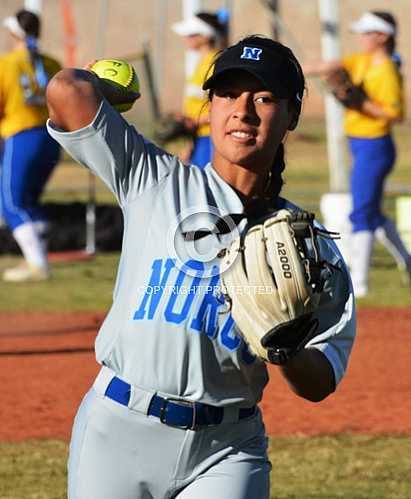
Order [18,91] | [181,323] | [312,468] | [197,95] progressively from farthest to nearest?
1. [18,91]
2. [197,95]
3. [312,468]
4. [181,323]

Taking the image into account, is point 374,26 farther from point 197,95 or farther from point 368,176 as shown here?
point 197,95

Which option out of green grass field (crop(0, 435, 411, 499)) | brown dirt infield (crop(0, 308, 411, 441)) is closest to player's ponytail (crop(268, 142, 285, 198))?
green grass field (crop(0, 435, 411, 499))

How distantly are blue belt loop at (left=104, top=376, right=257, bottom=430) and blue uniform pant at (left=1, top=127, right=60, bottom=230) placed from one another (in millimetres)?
8741

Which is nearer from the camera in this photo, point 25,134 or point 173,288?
point 173,288

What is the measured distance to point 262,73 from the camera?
3.35m

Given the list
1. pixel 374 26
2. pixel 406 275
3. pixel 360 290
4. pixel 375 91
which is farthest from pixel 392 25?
pixel 406 275

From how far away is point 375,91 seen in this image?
11.0 m

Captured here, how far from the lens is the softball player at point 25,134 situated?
38.9ft

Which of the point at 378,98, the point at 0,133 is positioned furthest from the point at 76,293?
the point at 378,98

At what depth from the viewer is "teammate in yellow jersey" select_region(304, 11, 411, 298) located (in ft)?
36.0

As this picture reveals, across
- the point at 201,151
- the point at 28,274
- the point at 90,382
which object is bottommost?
the point at 28,274

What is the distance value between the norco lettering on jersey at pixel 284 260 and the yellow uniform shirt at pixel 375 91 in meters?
7.87

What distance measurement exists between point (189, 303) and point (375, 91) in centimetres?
804

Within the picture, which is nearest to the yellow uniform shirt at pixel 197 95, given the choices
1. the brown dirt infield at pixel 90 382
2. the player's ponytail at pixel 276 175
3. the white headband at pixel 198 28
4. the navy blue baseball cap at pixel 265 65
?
the white headband at pixel 198 28
